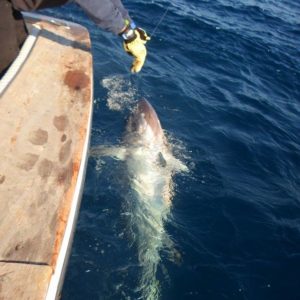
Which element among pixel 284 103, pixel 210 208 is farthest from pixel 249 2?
pixel 210 208

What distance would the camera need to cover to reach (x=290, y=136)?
26.3 feet

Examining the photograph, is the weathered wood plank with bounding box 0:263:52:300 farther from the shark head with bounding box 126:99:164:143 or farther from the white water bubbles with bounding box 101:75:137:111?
the white water bubbles with bounding box 101:75:137:111

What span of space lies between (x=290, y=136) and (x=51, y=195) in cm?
Answer: 606

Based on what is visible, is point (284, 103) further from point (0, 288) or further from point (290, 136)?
point (0, 288)

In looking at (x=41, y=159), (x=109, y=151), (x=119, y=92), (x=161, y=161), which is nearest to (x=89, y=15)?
(x=41, y=159)

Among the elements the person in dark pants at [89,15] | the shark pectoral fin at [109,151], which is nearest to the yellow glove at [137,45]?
the person in dark pants at [89,15]

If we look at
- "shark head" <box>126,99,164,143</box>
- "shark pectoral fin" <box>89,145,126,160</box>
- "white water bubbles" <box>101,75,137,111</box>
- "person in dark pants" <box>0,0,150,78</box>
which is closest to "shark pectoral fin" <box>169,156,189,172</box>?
"shark head" <box>126,99,164,143</box>

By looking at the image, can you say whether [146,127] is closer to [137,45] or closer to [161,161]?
[161,161]

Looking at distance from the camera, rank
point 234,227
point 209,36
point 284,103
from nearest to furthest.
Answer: point 234,227
point 284,103
point 209,36

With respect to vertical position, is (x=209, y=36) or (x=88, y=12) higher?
(x=88, y=12)

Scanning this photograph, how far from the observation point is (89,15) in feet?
13.1

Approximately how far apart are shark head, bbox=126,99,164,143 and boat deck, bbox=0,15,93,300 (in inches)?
71.3

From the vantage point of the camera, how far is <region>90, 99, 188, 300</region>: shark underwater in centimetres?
477

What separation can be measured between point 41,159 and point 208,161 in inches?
148
